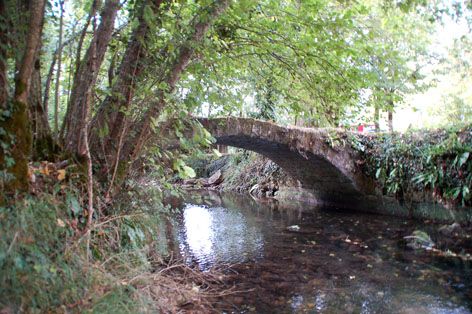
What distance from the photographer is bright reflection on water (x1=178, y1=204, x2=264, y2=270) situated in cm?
534

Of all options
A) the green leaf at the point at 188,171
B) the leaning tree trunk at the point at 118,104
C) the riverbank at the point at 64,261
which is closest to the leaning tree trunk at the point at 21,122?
the riverbank at the point at 64,261

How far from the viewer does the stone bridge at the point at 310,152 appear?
7.97 meters

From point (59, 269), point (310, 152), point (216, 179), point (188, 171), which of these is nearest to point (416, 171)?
point (310, 152)

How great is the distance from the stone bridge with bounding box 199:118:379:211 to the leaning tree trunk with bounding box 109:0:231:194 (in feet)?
11.8

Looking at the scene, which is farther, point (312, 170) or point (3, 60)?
point (312, 170)

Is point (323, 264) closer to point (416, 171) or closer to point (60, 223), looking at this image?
point (60, 223)

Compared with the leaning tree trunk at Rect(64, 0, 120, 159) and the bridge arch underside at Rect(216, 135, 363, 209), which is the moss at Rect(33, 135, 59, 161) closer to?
the leaning tree trunk at Rect(64, 0, 120, 159)

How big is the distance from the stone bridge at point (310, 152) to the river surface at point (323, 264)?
120cm

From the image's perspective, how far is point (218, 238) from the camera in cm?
656

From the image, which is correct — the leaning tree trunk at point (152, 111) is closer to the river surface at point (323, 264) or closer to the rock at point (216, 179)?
the river surface at point (323, 264)

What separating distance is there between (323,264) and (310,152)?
14.2 feet

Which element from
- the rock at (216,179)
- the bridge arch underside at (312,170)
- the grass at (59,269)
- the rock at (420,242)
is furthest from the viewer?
the rock at (216,179)

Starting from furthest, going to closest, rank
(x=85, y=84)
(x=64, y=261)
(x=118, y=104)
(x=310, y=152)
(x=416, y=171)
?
1. (x=310, y=152)
2. (x=416, y=171)
3. (x=118, y=104)
4. (x=85, y=84)
5. (x=64, y=261)

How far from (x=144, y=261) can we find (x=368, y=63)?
10.9 feet
